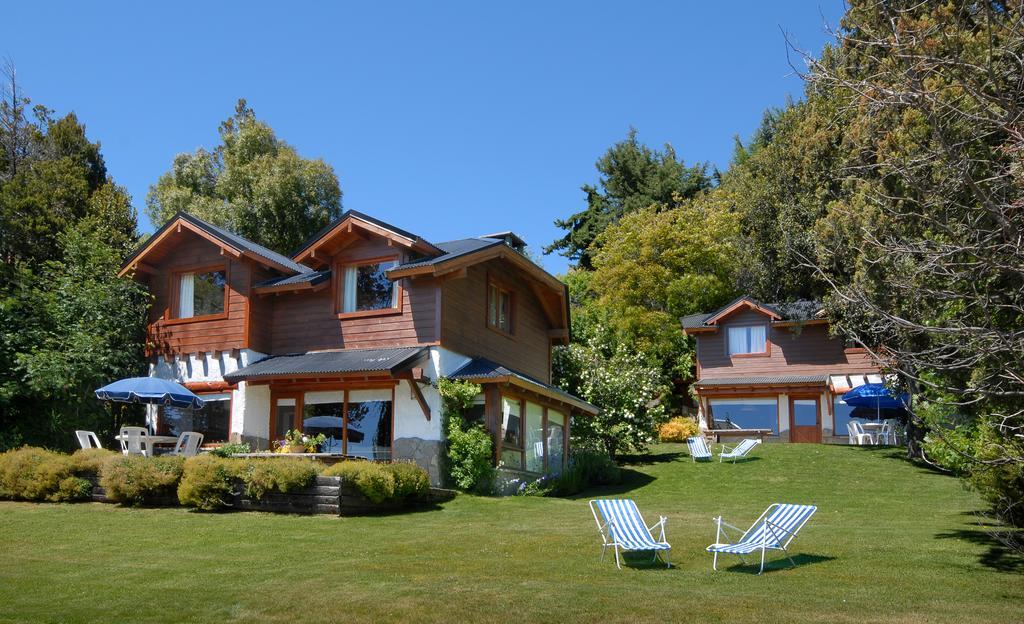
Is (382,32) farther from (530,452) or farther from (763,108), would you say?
(763,108)

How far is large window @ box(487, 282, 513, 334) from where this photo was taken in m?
23.2

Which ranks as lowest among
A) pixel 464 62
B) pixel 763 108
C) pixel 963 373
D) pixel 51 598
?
pixel 51 598

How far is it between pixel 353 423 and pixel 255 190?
67.9 ft

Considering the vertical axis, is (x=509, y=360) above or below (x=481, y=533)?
above

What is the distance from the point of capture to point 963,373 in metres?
12.3

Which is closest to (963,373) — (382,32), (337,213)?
(382,32)

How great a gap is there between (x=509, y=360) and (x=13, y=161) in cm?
2158

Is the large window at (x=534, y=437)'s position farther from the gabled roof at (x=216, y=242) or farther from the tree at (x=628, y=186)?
the tree at (x=628, y=186)

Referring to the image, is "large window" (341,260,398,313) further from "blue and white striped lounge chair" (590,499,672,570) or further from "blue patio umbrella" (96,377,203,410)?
"blue and white striped lounge chair" (590,499,672,570)

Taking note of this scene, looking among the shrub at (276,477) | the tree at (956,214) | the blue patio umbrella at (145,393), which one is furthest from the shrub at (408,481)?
the tree at (956,214)

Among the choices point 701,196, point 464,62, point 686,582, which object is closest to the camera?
point 686,582

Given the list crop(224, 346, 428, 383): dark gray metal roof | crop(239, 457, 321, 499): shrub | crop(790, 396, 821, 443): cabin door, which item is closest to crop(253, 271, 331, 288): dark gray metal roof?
crop(224, 346, 428, 383): dark gray metal roof

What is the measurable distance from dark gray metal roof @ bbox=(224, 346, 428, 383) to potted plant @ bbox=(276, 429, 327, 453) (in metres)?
1.45

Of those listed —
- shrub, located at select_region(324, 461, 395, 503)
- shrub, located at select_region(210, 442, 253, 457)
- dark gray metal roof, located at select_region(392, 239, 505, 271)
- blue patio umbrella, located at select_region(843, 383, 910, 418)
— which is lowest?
shrub, located at select_region(324, 461, 395, 503)
